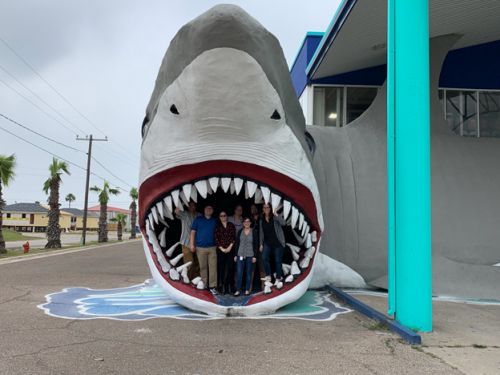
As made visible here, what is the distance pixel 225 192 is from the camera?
4562 mm

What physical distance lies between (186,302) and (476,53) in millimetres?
10011

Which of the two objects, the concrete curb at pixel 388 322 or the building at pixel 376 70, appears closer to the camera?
the concrete curb at pixel 388 322

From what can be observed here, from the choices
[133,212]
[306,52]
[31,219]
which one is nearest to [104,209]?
[133,212]

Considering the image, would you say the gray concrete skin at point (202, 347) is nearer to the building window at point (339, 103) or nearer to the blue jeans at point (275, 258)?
the blue jeans at point (275, 258)

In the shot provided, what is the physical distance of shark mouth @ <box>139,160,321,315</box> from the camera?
14.2 feet

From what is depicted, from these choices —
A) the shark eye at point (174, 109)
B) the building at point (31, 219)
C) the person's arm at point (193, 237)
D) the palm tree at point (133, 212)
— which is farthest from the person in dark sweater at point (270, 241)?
the building at point (31, 219)

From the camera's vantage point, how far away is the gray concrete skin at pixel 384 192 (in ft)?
22.5

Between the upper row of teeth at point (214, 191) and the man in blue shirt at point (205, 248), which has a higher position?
the upper row of teeth at point (214, 191)

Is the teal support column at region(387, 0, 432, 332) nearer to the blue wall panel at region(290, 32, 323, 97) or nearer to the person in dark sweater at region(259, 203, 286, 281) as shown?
the person in dark sweater at region(259, 203, 286, 281)

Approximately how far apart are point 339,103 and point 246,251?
814 cm

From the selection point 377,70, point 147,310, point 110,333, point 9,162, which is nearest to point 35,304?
point 147,310

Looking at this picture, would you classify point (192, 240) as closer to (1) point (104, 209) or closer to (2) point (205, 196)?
(2) point (205, 196)

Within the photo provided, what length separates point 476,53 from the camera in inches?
423

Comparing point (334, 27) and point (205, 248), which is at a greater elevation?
point (334, 27)
